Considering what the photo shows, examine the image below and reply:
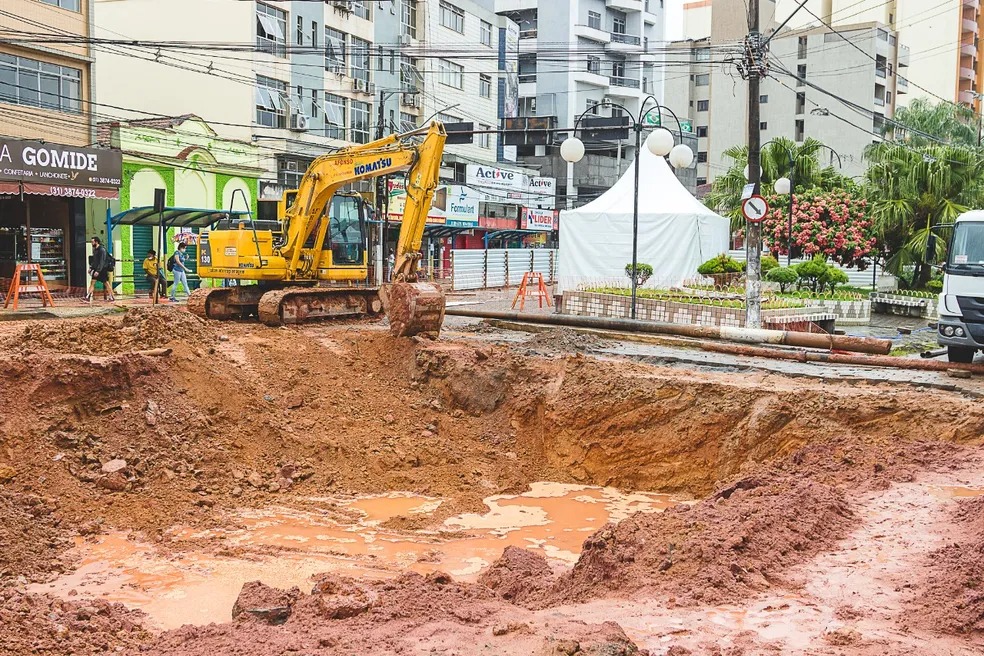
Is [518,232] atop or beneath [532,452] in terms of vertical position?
atop

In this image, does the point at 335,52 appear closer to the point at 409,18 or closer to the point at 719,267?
the point at 409,18

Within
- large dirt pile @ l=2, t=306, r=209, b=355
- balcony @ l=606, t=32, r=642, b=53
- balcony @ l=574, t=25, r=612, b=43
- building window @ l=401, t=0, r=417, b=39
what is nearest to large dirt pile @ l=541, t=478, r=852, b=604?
large dirt pile @ l=2, t=306, r=209, b=355

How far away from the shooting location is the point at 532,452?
43.6 feet

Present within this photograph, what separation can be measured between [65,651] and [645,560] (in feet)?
12.8

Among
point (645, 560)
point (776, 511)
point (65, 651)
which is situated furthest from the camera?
point (776, 511)

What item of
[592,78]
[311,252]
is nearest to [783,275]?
[311,252]

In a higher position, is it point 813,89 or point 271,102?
point 813,89

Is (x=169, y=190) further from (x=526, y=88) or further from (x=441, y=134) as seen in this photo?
(x=526, y=88)

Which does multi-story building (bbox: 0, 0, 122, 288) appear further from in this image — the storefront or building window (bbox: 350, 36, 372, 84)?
building window (bbox: 350, 36, 372, 84)

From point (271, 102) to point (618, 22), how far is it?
36.0 meters

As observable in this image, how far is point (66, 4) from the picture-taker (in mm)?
27078

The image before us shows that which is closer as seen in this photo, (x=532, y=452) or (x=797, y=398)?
(x=797, y=398)

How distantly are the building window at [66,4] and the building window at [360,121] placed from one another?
559 inches

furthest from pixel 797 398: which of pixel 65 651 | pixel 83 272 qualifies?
pixel 83 272
